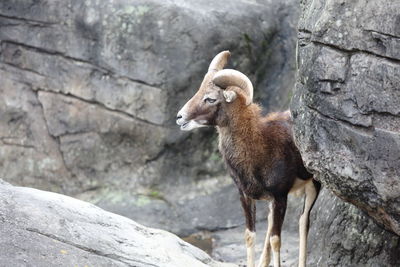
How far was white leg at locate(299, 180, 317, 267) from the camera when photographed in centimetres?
948

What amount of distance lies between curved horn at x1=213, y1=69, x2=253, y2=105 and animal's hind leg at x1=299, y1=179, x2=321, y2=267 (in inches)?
48.6

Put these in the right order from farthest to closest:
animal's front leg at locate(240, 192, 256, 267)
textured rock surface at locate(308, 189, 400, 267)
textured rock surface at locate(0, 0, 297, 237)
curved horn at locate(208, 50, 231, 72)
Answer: textured rock surface at locate(0, 0, 297, 237)
curved horn at locate(208, 50, 231, 72)
animal's front leg at locate(240, 192, 256, 267)
textured rock surface at locate(308, 189, 400, 267)

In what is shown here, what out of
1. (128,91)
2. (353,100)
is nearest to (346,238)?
(353,100)

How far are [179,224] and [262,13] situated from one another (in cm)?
339

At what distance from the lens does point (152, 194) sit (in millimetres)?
12695

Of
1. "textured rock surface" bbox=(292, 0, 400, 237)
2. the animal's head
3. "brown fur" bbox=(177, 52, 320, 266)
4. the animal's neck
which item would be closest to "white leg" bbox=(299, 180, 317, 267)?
"brown fur" bbox=(177, 52, 320, 266)

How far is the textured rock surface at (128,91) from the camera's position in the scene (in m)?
12.4

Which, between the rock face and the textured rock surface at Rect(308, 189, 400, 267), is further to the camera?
the textured rock surface at Rect(308, 189, 400, 267)

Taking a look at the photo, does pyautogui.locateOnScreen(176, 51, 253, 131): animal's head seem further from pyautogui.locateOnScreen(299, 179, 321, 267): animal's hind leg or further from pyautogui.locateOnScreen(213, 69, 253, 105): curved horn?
pyautogui.locateOnScreen(299, 179, 321, 267): animal's hind leg

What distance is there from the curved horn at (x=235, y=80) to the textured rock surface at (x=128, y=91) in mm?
3276

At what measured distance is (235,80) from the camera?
907 cm

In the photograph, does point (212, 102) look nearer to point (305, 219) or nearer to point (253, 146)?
point (253, 146)

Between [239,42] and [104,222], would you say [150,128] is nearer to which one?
[239,42]

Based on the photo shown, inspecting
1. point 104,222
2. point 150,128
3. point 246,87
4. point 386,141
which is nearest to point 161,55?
point 150,128
